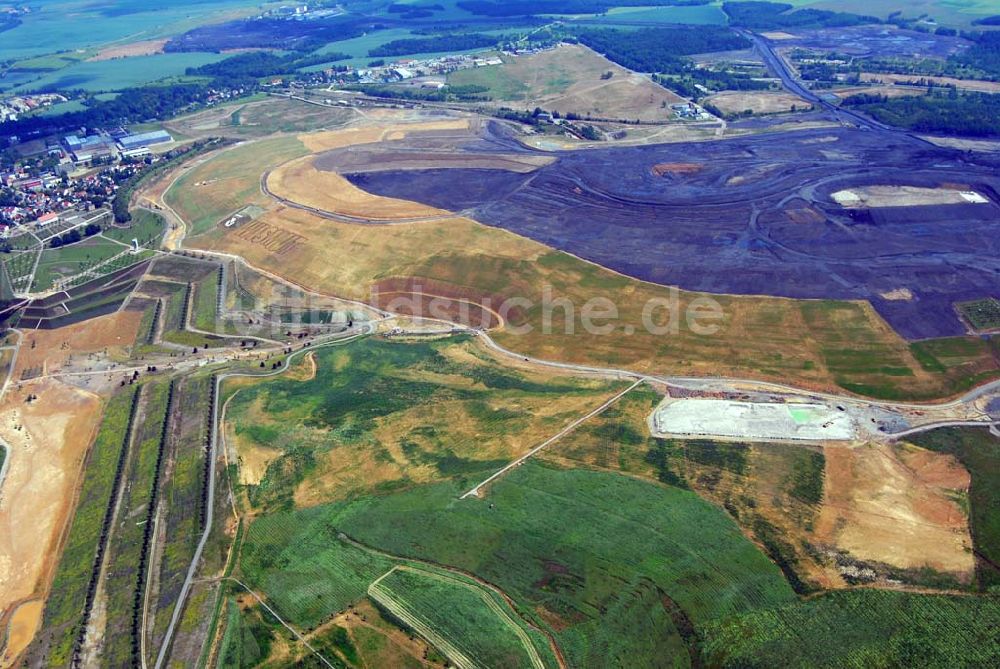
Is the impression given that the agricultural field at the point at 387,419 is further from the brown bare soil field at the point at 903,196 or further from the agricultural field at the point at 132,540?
the brown bare soil field at the point at 903,196

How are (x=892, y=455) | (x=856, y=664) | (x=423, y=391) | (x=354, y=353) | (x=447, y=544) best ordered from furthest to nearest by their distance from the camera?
(x=354, y=353) < (x=423, y=391) < (x=892, y=455) < (x=447, y=544) < (x=856, y=664)

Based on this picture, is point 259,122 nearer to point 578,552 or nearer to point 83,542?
point 83,542

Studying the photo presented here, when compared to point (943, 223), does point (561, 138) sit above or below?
above

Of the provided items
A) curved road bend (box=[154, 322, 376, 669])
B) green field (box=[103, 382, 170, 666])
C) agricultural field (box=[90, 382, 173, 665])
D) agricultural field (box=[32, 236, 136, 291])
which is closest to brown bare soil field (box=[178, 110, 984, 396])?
curved road bend (box=[154, 322, 376, 669])

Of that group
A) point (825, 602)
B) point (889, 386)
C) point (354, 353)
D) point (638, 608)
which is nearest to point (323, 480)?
point (354, 353)

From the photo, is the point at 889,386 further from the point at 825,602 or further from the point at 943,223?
the point at 943,223

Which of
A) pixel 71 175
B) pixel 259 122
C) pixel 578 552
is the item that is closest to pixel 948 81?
pixel 259 122

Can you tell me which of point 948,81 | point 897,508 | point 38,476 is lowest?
point 897,508
